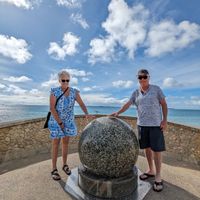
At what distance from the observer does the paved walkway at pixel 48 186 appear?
14.5 ft

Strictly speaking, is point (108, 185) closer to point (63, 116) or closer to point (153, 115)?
point (153, 115)

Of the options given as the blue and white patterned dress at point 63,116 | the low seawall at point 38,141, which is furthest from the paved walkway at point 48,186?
the low seawall at point 38,141

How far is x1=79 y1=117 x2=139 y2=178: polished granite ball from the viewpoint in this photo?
161 inches

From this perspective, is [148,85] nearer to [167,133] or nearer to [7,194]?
[7,194]

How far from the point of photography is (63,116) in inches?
199

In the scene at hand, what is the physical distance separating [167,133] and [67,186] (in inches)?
215

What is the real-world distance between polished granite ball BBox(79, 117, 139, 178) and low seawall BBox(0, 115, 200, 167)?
4262 millimetres

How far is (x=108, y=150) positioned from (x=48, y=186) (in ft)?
5.70

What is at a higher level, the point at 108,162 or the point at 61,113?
the point at 61,113

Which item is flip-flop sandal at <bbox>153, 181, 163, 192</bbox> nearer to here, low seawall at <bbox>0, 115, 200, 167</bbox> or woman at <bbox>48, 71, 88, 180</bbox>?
woman at <bbox>48, 71, 88, 180</bbox>

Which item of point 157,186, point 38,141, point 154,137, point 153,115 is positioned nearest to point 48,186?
point 157,186

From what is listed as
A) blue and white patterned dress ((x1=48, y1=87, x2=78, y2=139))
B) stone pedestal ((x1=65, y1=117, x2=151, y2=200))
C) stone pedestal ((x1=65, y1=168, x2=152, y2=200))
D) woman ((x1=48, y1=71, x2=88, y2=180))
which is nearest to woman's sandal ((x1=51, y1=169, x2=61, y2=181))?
woman ((x1=48, y1=71, x2=88, y2=180))

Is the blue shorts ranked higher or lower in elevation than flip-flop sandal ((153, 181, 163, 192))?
higher

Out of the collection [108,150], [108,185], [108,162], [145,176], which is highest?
[108,150]
